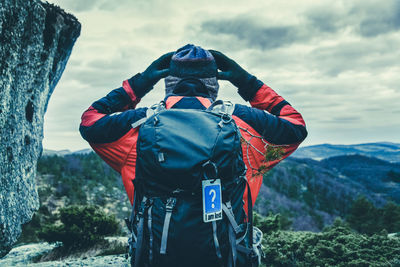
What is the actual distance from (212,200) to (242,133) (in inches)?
21.3

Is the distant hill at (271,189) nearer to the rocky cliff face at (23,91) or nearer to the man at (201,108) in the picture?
the man at (201,108)

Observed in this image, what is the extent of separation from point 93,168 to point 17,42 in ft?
71.7

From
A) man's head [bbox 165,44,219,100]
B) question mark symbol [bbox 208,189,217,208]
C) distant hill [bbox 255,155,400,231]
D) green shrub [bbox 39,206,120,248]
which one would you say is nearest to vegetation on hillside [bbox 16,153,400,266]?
green shrub [bbox 39,206,120,248]

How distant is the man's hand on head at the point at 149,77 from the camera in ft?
7.15

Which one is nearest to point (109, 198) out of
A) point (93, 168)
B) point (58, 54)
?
point (93, 168)

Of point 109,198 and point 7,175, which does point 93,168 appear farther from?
point 7,175

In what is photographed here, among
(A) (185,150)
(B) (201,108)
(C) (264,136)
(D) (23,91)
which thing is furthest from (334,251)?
(D) (23,91)

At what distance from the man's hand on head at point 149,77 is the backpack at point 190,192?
57 cm

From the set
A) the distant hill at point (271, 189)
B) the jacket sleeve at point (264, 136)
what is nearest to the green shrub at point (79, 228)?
the distant hill at point (271, 189)

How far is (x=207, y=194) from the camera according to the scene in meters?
1.49

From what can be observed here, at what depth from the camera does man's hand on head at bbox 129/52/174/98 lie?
2.18 m

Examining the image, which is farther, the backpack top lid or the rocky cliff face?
the rocky cliff face

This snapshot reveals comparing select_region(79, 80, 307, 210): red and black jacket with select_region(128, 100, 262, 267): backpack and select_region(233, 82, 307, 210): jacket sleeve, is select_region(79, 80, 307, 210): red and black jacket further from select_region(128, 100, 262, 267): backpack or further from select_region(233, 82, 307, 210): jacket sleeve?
select_region(128, 100, 262, 267): backpack

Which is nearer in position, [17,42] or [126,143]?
[126,143]
